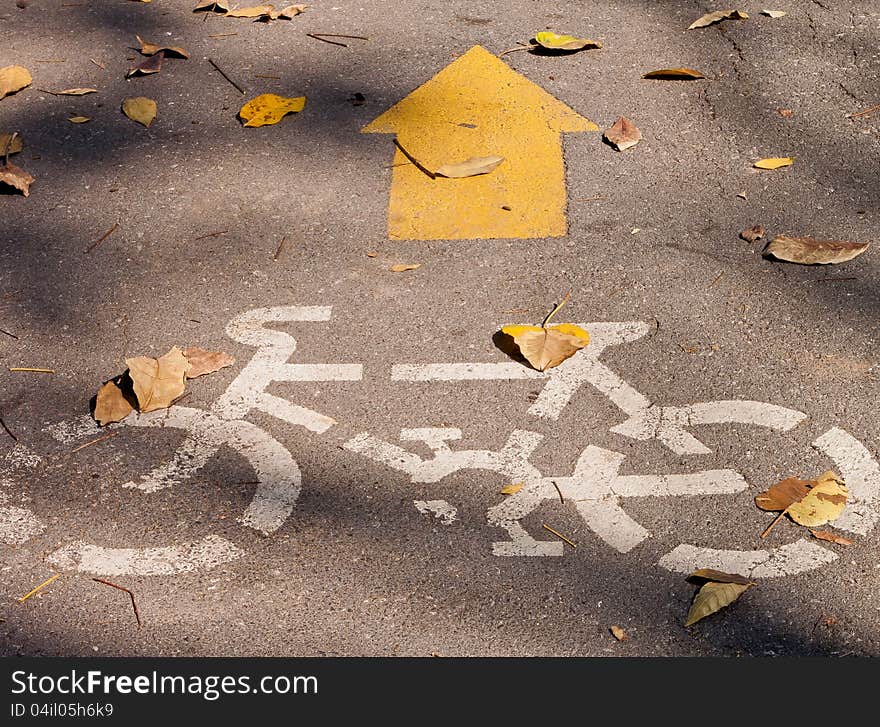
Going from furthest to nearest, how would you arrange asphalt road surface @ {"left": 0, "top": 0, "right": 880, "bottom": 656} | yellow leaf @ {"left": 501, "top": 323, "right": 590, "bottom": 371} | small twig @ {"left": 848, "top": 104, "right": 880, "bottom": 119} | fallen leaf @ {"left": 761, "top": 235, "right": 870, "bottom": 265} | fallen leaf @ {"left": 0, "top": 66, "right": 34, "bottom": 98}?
fallen leaf @ {"left": 0, "top": 66, "right": 34, "bottom": 98}
small twig @ {"left": 848, "top": 104, "right": 880, "bottom": 119}
fallen leaf @ {"left": 761, "top": 235, "right": 870, "bottom": 265}
yellow leaf @ {"left": 501, "top": 323, "right": 590, "bottom": 371}
asphalt road surface @ {"left": 0, "top": 0, "right": 880, "bottom": 656}

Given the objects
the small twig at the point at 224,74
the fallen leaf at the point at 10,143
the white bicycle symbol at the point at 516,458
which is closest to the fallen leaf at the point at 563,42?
the small twig at the point at 224,74

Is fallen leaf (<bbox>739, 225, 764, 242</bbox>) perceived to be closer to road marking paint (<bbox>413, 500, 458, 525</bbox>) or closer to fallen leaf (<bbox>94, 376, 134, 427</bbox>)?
road marking paint (<bbox>413, 500, 458, 525</bbox>)

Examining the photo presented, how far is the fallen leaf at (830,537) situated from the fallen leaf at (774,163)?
1908 mm

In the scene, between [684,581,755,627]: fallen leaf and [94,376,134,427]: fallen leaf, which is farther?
[94,376,134,427]: fallen leaf

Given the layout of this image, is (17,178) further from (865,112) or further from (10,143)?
(865,112)

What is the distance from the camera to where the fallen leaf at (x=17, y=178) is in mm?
4375

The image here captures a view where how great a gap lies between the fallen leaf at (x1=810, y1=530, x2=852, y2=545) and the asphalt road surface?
0.16ft

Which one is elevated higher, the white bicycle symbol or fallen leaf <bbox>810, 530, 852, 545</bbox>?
fallen leaf <bbox>810, 530, 852, 545</bbox>

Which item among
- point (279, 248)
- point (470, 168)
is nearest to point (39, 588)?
point (279, 248)

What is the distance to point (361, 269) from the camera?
12.8 feet

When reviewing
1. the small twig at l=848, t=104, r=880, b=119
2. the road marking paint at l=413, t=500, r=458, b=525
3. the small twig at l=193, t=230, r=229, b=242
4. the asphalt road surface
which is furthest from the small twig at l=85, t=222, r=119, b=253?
the small twig at l=848, t=104, r=880, b=119

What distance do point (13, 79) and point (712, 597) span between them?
408cm

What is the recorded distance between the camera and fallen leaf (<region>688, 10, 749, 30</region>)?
526 cm

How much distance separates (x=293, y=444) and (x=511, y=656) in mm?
981
